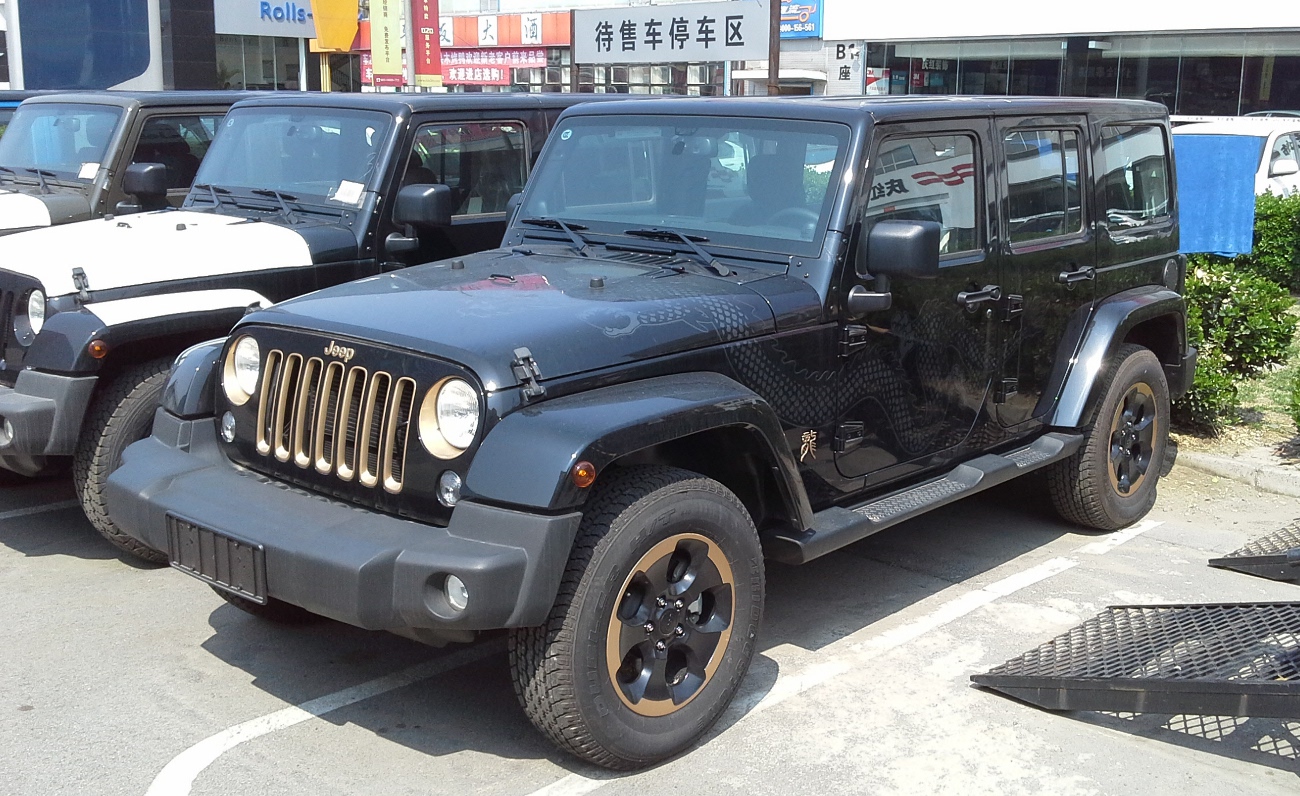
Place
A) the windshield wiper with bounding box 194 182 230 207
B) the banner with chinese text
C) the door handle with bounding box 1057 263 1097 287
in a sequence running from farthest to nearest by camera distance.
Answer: the banner with chinese text, the windshield wiper with bounding box 194 182 230 207, the door handle with bounding box 1057 263 1097 287

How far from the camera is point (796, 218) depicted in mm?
4613

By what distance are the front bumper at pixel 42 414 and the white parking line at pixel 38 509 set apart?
1.12 metres

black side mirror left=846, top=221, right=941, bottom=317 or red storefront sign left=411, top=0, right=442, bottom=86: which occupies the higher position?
red storefront sign left=411, top=0, right=442, bottom=86

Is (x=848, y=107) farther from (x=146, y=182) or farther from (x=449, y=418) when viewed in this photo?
(x=146, y=182)

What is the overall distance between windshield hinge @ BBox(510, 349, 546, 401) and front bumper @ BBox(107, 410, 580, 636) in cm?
34

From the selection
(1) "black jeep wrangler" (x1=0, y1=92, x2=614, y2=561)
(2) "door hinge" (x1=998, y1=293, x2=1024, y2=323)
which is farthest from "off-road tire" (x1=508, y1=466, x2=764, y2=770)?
(1) "black jeep wrangler" (x1=0, y1=92, x2=614, y2=561)

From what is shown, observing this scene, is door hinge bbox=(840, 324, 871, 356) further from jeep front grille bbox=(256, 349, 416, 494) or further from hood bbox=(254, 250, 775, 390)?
jeep front grille bbox=(256, 349, 416, 494)

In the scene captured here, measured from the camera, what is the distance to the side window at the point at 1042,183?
17.6 ft

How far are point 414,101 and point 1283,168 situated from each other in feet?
40.4

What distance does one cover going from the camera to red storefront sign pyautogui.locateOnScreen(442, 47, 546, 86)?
36.2 metres

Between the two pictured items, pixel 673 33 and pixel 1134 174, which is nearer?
pixel 1134 174

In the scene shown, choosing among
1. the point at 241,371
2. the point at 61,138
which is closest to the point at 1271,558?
the point at 241,371

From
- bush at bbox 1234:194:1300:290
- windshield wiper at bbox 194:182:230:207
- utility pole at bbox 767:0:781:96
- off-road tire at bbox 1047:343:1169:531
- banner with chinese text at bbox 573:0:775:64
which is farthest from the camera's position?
banner with chinese text at bbox 573:0:775:64

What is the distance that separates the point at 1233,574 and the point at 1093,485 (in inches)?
26.5
